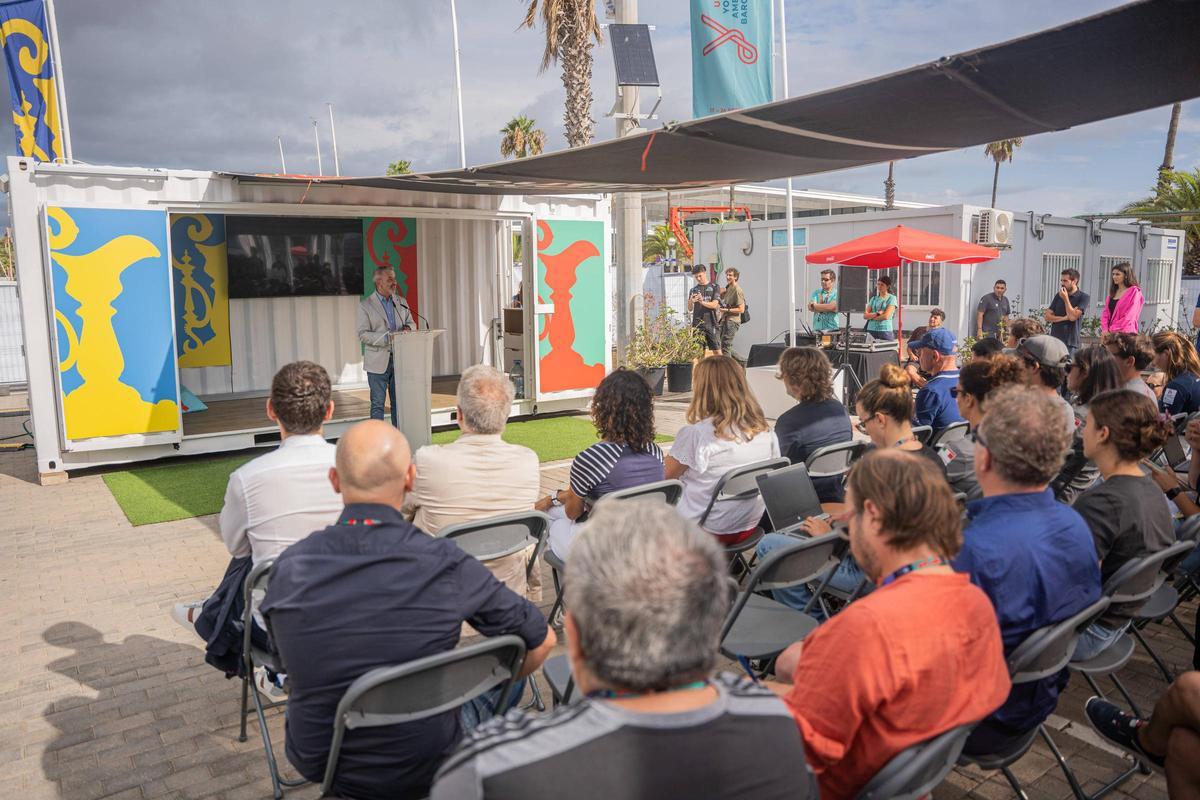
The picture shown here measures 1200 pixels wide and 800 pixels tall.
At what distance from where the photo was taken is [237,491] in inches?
104

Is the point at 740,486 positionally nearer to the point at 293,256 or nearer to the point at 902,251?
the point at 902,251

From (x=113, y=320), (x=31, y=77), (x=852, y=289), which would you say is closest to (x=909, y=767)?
(x=113, y=320)

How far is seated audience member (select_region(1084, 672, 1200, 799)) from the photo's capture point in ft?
6.82

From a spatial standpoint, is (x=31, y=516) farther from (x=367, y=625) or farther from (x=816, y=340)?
(x=816, y=340)

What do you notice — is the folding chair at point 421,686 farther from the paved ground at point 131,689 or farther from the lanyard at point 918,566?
the paved ground at point 131,689

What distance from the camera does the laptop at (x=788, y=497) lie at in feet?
10.7

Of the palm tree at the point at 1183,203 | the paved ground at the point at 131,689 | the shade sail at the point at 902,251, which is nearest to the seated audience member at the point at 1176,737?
the paved ground at the point at 131,689

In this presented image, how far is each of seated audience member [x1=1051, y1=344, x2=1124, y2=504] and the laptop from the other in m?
1.30

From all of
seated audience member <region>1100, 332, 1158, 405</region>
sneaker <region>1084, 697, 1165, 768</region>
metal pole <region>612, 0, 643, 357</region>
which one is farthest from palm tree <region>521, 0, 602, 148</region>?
sneaker <region>1084, 697, 1165, 768</region>

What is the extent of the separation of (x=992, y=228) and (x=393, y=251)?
29.1ft

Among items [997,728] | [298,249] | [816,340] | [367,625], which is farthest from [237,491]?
[816,340]

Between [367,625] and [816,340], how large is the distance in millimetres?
10544

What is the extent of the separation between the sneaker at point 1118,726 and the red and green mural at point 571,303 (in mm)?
6935

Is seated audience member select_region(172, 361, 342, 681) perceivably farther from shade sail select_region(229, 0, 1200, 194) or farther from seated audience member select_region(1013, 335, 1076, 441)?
seated audience member select_region(1013, 335, 1076, 441)
